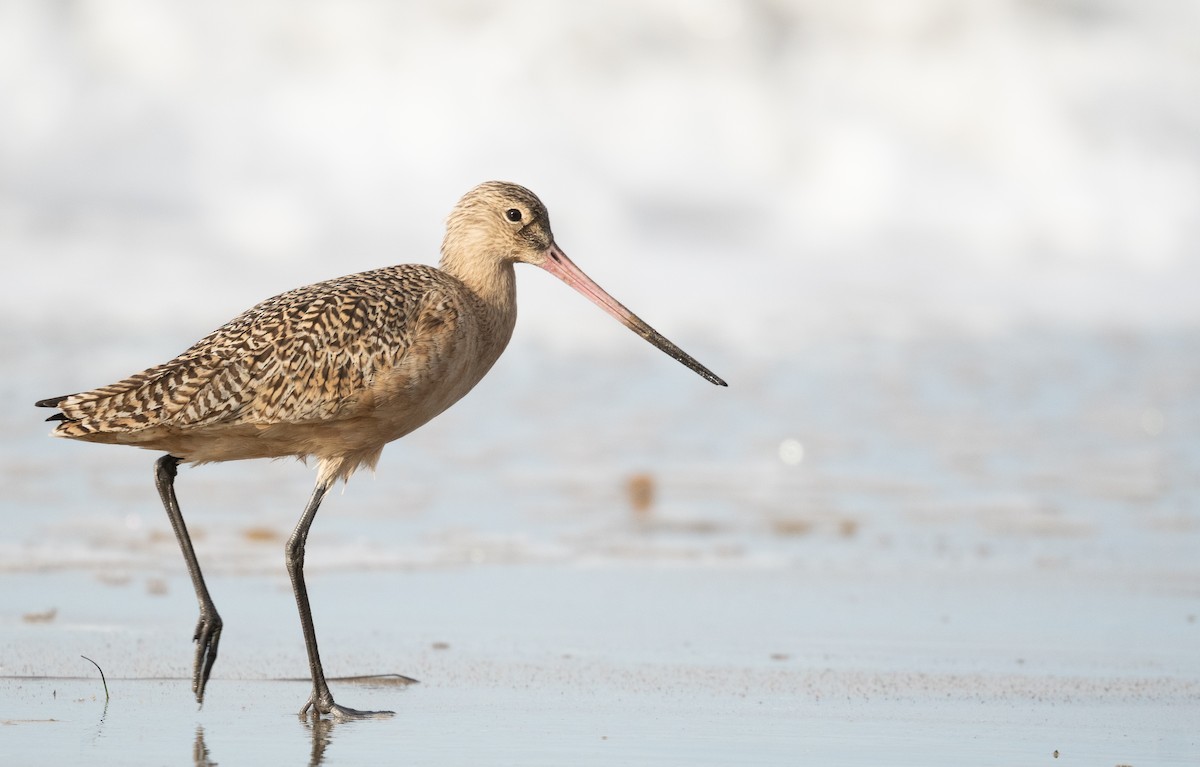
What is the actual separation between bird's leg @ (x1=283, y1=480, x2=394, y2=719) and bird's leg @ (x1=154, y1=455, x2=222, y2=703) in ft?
A: 0.89

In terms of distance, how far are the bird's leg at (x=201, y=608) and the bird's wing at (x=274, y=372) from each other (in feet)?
1.26

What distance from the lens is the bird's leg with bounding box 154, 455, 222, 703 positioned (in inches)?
211

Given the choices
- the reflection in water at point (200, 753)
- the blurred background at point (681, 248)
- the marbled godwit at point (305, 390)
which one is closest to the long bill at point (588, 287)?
the marbled godwit at point (305, 390)

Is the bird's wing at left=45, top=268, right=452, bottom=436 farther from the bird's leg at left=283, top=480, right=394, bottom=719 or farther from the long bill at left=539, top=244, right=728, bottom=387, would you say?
the long bill at left=539, top=244, right=728, bottom=387

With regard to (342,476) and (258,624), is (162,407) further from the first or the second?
(258,624)

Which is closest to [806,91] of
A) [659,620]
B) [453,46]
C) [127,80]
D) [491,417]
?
[453,46]

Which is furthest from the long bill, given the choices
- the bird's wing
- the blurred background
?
the blurred background

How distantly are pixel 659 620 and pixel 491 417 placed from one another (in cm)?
428

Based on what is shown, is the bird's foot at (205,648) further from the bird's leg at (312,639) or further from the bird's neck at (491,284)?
the bird's neck at (491,284)

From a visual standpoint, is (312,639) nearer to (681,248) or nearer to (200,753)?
(200,753)

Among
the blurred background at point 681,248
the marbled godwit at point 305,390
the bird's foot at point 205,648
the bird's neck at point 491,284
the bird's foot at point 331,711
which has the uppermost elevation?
the blurred background at point 681,248

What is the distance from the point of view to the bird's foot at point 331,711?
524cm

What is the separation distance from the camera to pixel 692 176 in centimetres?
1806

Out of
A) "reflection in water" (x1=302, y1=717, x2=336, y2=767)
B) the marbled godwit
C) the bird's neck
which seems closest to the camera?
"reflection in water" (x1=302, y1=717, x2=336, y2=767)
